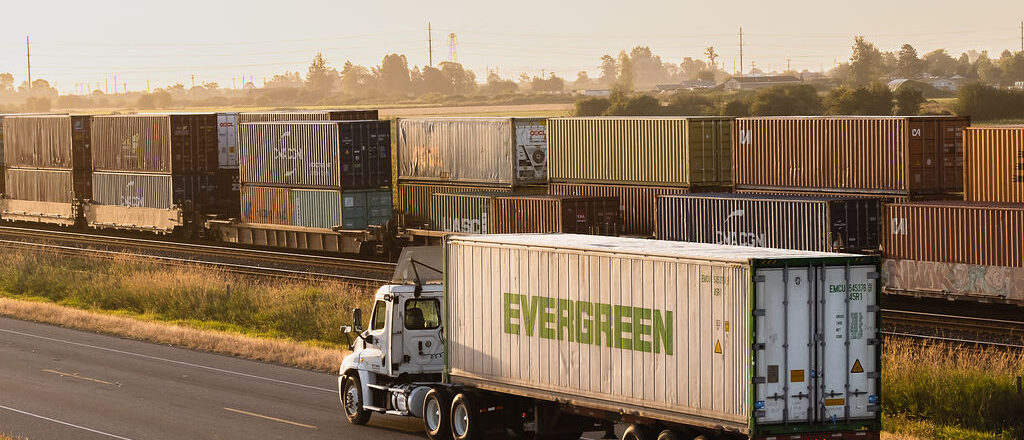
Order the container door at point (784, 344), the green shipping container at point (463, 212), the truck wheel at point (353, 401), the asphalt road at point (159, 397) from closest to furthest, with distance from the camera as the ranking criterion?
1. the container door at point (784, 344)
2. the truck wheel at point (353, 401)
3. the asphalt road at point (159, 397)
4. the green shipping container at point (463, 212)

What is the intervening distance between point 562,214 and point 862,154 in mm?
9534

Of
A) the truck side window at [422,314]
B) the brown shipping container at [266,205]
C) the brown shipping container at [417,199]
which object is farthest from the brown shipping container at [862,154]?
the brown shipping container at [266,205]

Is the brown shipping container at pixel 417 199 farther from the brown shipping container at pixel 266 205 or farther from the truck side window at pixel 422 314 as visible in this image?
the truck side window at pixel 422 314

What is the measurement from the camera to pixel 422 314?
72.6 feet

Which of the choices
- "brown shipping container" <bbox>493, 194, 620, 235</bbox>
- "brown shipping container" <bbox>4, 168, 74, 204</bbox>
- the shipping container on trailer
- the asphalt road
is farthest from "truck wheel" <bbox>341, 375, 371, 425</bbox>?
"brown shipping container" <bbox>4, 168, 74, 204</bbox>

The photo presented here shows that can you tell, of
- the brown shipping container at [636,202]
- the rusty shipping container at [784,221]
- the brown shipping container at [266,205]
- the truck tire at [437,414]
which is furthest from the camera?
the brown shipping container at [266,205]

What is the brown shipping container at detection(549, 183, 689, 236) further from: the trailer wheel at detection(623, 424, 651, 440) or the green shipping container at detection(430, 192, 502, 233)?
the trailer wheel at detection(623, 424, 651, 440)

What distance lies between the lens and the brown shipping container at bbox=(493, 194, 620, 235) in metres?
42.9

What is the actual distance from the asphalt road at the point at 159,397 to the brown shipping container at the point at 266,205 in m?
20.6

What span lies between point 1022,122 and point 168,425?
89513 mm

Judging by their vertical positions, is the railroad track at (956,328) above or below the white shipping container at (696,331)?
below

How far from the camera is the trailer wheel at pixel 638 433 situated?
17766 mm

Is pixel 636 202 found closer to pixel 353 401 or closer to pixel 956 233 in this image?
pixel 956 233

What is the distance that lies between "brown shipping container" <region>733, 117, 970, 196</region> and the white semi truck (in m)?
20.4
